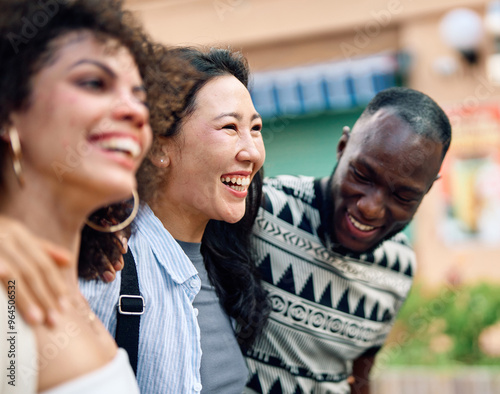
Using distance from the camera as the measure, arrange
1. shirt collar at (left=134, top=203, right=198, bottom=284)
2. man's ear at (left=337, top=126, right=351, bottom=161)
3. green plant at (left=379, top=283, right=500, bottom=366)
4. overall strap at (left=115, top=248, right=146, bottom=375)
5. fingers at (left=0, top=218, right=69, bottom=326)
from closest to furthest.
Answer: fingers at (left=0, top=218, right=69, bottom=326)
overall strap at (left=115, top=248, right=146, bottom=375)
shirt collar at (left=134, top=203, right=198, bottom=284)
man's ear at (left=337, top=126, right=351, bottom=161)
green plant at (left=379, top=283, right=500, bottom=366)

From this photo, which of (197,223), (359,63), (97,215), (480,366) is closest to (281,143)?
(359,63)

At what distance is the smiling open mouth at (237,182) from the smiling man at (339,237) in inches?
19.8

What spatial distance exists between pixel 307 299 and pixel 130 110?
146cm

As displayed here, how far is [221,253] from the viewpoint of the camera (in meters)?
2.24

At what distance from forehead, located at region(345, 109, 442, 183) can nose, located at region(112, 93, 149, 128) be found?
1298mm

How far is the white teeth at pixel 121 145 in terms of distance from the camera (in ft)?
3.68

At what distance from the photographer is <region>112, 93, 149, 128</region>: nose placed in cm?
114

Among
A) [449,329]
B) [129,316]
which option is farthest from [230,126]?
[449,329]

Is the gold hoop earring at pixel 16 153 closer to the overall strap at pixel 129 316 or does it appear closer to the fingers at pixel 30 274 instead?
the fingers at pixel 30 274

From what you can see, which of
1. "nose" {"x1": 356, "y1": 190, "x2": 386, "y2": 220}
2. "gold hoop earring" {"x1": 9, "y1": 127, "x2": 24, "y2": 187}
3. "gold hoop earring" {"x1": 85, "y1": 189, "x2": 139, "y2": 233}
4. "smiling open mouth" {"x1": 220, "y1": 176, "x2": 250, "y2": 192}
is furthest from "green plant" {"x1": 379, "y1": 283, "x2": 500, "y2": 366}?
"gold hoop earring" {"x1": 9, "y1": 127, "x2": 24, "y2": 187}

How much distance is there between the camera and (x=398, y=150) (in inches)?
90.2

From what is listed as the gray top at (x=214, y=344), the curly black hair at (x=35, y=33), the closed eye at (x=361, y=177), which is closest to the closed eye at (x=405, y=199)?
the closed eye at (x=361, y=177)

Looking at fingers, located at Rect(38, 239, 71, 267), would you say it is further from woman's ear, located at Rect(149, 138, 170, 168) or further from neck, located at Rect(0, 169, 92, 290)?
woman's ear, located at Rect(149, 138, 170, 168)

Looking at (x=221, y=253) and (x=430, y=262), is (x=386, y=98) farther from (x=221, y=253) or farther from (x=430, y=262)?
(x=430, y=262)
